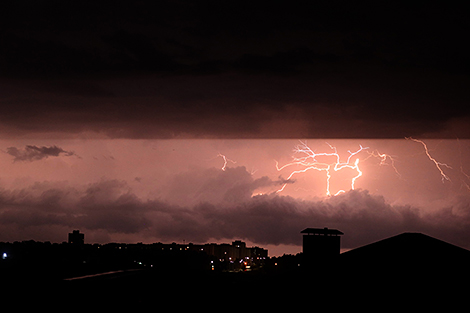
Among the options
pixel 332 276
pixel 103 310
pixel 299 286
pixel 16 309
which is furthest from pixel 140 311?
pixel 332 276

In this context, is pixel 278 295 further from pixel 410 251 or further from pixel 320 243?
pixel 320 243

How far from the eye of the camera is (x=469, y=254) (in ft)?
69.5

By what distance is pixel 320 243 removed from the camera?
58.6 metres

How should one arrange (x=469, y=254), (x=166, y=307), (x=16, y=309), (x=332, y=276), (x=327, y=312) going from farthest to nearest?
(x=469, y=254) < (x=332, y=276) < (x=166, y=307) < (x=327, y=312) < (x=16, y=309)

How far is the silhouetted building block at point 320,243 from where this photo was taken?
56719mm

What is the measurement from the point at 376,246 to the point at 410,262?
11.4 ft

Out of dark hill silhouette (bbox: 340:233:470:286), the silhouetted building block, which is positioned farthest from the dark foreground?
the silhouetted building block

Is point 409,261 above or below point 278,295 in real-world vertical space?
above

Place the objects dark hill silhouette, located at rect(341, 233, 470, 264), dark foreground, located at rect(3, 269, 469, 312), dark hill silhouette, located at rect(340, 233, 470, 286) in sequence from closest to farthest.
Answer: dark foreground, located at rect(3, 269, 469, 312) → dark hill silhouette, located at rect(340, 233, 470, 286) → dark hill silhouette, located at rect(341, 233, 470, 264)

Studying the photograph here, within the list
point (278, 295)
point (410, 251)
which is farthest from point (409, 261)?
point (278, 295)

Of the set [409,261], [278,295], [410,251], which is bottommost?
[278,295]

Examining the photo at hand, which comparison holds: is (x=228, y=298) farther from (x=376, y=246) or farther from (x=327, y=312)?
(x=376, y=246)

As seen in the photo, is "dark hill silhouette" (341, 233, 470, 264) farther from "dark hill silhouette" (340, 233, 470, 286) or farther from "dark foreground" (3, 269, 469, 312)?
"dark foreground" (3, 269, 469, 312)

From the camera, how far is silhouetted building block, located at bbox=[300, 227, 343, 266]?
56719 millimetres
